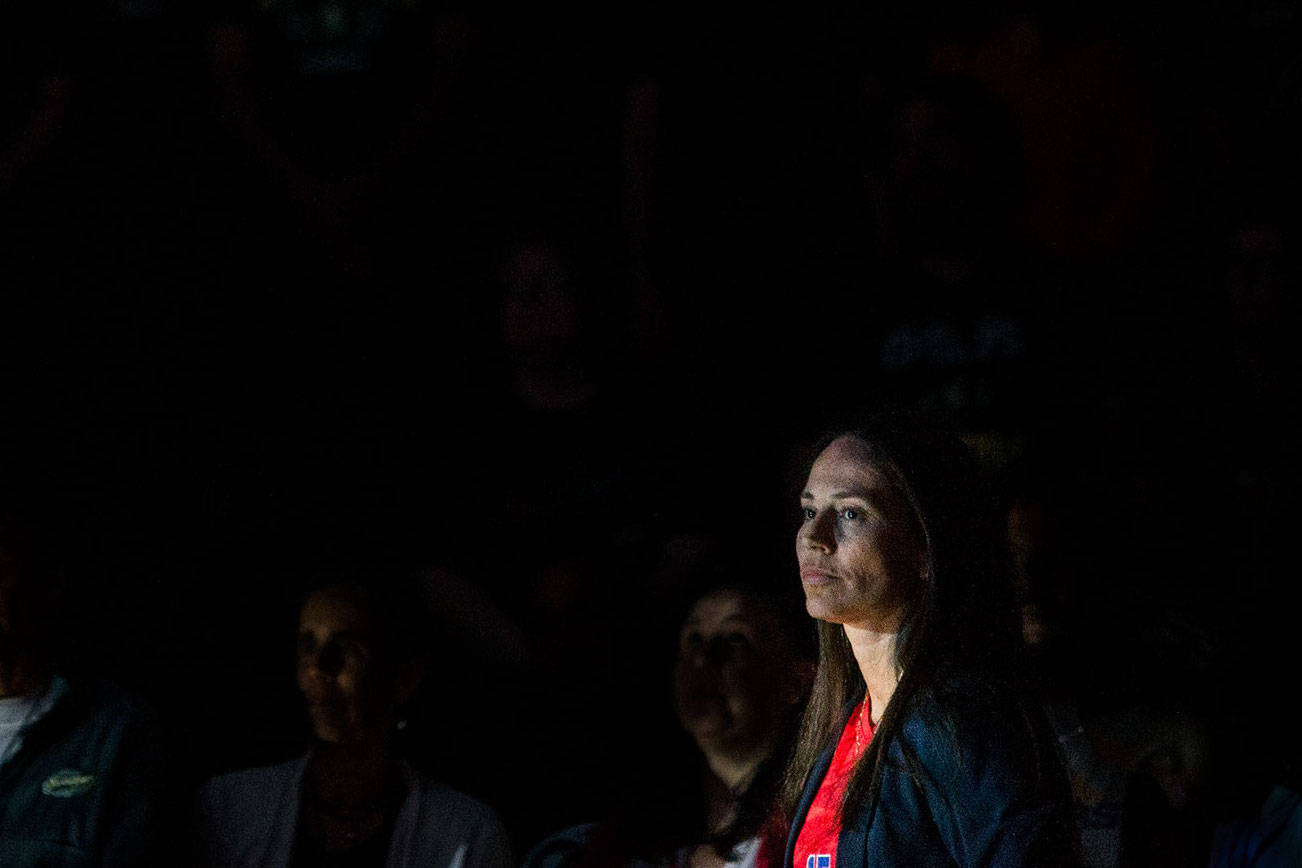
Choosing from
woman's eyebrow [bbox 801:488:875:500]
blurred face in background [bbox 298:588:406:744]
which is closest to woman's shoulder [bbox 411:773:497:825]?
blurred face in background [bbox 298:588:406:744]

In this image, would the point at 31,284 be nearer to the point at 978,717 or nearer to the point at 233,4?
the point at 233,4

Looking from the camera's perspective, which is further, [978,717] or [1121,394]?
[1121,394]

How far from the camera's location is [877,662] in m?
2.36

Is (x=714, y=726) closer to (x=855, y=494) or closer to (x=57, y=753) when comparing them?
(x=855, y=494)

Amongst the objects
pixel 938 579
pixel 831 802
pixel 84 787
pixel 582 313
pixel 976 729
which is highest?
pixel 582 313

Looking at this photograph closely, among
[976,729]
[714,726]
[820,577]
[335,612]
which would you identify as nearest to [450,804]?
[335,612]

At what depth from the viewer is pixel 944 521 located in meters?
2.32

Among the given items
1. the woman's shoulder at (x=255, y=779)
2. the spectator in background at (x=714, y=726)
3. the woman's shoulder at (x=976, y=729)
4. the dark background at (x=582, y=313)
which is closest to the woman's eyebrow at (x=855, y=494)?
the woman's shoulder at (x=976, y=729)

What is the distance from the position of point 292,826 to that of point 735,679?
3.12ft

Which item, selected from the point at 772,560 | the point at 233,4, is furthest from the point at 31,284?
the point at 772,560

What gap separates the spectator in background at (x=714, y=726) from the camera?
3.24 m

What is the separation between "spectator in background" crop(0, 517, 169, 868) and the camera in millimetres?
3314

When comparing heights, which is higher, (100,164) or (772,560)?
(100,164)

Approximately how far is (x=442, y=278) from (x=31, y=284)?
99 cm
